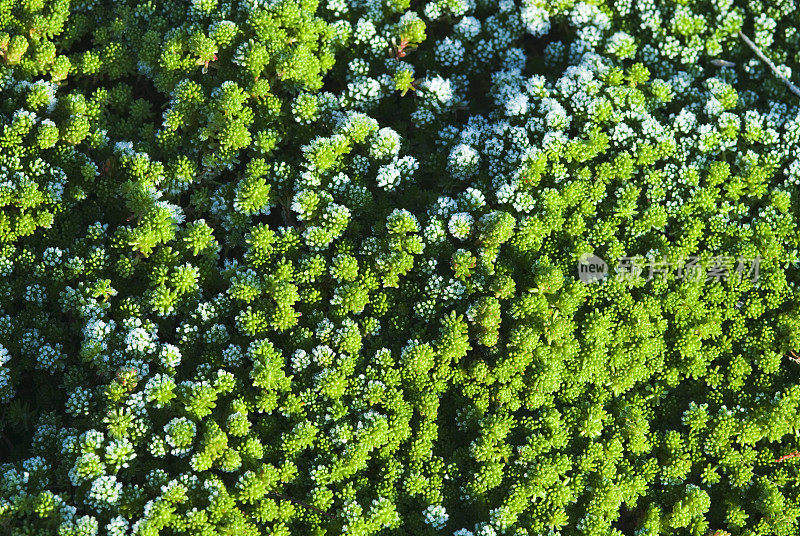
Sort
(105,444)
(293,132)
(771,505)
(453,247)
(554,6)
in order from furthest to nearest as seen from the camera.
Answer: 1. (554,6)
2. (293,132)
3. (453,247)
4. (771,505)
5. (105,444)

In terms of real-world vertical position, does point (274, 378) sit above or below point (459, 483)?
above

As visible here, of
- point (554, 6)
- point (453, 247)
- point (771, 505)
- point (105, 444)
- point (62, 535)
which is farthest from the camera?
point (554, 6)

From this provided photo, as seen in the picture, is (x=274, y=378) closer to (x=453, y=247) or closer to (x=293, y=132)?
(x=453, y=247)

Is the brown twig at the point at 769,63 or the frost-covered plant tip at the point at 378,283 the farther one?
the brown twig at the point at 769,63

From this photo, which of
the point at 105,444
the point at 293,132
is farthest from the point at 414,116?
the point at 105,444

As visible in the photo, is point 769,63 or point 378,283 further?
point 769,63

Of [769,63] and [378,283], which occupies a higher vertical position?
[769,63]

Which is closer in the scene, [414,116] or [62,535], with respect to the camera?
[62,535]

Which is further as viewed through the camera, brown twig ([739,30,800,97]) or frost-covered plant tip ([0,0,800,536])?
brown twig ([739,30,800,97])
